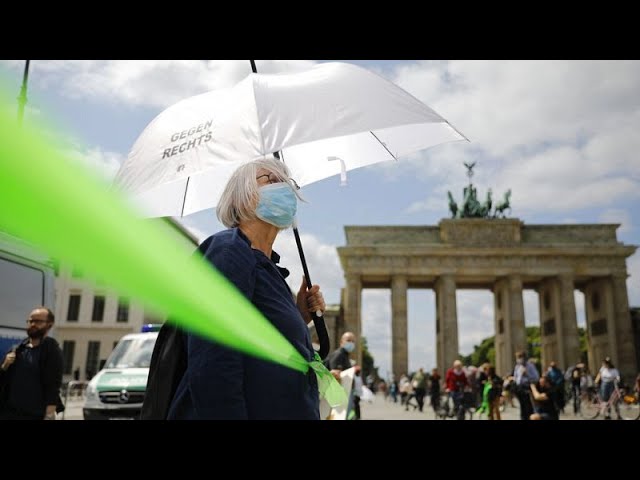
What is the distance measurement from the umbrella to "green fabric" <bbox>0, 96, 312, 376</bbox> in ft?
2.78

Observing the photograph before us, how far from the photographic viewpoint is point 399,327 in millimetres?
46281

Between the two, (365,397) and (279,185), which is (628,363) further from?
(279,185)

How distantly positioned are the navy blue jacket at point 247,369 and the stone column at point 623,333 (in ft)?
153

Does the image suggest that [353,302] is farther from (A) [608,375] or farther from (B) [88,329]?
(A) [608,375]

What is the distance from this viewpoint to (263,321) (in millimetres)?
2045

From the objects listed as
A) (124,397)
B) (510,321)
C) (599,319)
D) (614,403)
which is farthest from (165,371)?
(599,319)

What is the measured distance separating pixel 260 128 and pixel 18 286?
18.0 ft

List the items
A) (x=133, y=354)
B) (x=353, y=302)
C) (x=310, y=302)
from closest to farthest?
(x=310, y=302)
(x=133, y=354)
(x=353, y=302)

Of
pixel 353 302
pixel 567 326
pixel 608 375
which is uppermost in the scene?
pixel 353 302

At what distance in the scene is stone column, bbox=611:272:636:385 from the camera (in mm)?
43344

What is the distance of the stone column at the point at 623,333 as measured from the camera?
4334 cm

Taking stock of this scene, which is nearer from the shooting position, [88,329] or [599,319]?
[599,319]

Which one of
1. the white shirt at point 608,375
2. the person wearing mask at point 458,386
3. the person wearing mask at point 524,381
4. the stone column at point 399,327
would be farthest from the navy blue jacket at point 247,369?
the stone column at point 399,327

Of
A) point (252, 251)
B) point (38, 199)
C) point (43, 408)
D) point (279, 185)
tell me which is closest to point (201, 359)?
point (252, 251)
